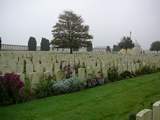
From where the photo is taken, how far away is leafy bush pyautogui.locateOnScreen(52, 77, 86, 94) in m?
7.82

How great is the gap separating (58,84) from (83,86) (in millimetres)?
987

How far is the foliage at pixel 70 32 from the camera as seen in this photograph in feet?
133

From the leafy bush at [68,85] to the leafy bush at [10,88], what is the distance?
1.25m

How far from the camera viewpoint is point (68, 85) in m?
8.10

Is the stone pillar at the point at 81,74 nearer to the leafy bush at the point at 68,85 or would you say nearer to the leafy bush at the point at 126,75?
the leafy bush at the point at 68,85

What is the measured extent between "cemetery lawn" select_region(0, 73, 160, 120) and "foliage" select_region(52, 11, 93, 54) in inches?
1282

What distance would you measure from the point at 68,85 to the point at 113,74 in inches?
126

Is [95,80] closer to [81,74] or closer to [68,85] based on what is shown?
[81,74]

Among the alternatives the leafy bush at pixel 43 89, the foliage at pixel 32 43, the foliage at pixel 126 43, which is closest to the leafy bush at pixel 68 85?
the leafy bush at pixel 43 89

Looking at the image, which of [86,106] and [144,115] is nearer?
[144,115]

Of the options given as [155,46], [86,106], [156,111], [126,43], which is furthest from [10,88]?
[155,46]

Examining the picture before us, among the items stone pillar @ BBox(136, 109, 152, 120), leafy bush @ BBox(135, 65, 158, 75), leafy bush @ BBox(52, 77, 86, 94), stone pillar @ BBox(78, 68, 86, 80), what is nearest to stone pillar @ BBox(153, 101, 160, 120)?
stone pillar @ BBox(136, 109, 152, 120)

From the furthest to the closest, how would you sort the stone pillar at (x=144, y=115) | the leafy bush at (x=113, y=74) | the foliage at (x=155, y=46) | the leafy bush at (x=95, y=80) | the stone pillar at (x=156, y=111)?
the foliage at (x=155, y=46)
the leafy bush at (x=113, y=74)
the leafy bush at (x=95, y=80)
the stone pillar at (x=156, y=111)
the stone pillar at (x=144, y=115)

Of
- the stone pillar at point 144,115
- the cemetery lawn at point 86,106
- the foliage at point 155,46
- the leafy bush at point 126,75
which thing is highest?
the foliage at point 155,46
